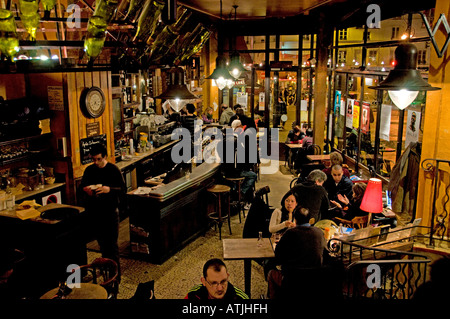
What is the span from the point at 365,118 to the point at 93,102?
5.96m

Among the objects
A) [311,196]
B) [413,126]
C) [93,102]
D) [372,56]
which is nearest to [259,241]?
[311,196]

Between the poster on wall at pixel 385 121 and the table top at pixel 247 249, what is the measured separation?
3902 mm

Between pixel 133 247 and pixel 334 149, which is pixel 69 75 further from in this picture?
pixel 334 149

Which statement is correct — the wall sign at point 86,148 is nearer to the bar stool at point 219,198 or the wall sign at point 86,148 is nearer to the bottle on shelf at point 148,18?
the bottle on shelf at point 148,18

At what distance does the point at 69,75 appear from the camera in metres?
7.37

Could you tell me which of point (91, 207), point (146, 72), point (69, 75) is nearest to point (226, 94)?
point (146, 72)

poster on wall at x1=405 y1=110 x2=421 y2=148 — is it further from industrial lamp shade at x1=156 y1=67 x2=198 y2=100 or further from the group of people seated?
industrial lamp shade at x1=156 y1=67 x2=198 y2=100

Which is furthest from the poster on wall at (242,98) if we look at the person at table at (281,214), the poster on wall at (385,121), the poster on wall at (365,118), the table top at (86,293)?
the table top at (86,293)

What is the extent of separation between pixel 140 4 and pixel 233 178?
12.7 ft

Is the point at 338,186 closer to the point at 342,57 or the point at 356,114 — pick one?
the point at 356,114

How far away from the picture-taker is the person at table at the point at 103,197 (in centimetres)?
592

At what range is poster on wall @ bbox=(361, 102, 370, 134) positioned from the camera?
9108 millimetres

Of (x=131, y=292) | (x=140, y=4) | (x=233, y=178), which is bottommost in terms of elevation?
(x=131, y=292)

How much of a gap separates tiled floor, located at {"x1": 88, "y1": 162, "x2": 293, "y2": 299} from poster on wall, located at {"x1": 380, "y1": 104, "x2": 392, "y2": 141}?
3.53m
